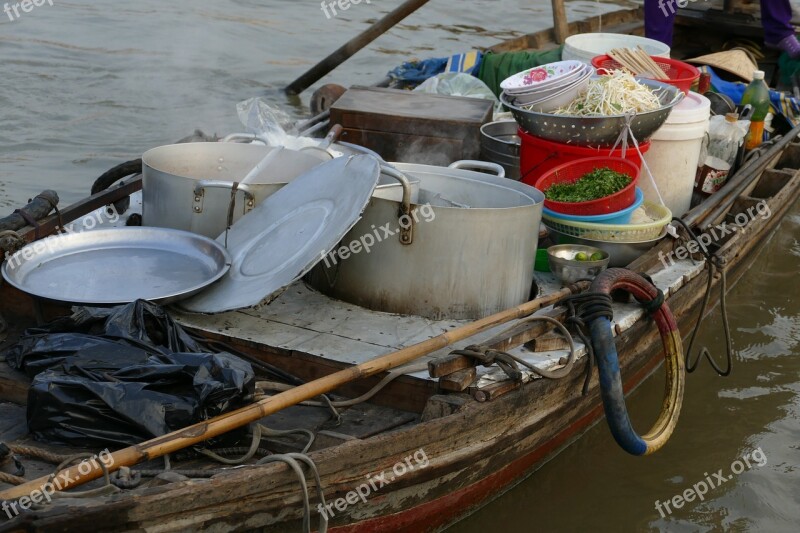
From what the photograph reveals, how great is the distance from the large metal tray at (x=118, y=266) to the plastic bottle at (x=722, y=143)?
3.33 m

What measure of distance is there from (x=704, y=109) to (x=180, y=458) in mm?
3785

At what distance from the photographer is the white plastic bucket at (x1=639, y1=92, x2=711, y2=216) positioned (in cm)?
543

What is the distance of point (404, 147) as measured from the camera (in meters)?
5.79

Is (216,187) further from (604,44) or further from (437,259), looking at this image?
(604,44)

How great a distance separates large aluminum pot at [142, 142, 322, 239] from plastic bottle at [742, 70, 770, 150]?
3.49 m

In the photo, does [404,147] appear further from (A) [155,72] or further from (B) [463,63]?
(A) [155,72]

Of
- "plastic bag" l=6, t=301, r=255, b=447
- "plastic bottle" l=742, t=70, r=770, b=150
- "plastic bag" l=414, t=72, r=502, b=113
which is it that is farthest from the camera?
"plastic bag" l=414, t=72, r=502, b=113

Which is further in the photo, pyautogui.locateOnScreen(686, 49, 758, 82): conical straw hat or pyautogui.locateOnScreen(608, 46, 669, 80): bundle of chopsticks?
pyautogui.locateOnScreen(686, 49, 758, 82): conical straw hat

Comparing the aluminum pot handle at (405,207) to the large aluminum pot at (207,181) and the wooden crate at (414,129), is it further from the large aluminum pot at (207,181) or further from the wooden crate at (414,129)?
the wooden crate at (414,129)

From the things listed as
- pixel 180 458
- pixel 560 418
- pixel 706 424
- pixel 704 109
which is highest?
pixel 704 109

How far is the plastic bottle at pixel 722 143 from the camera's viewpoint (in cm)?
603

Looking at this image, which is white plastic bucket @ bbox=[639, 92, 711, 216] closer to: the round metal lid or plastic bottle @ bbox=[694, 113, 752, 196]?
plastic bottle @ bbox=[694, 113, 752, 196]

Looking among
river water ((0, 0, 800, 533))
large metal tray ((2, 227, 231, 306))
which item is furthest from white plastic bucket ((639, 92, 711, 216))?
large metal tray ((2, 227, 231, 306))

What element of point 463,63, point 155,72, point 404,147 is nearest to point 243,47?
point 155,72
